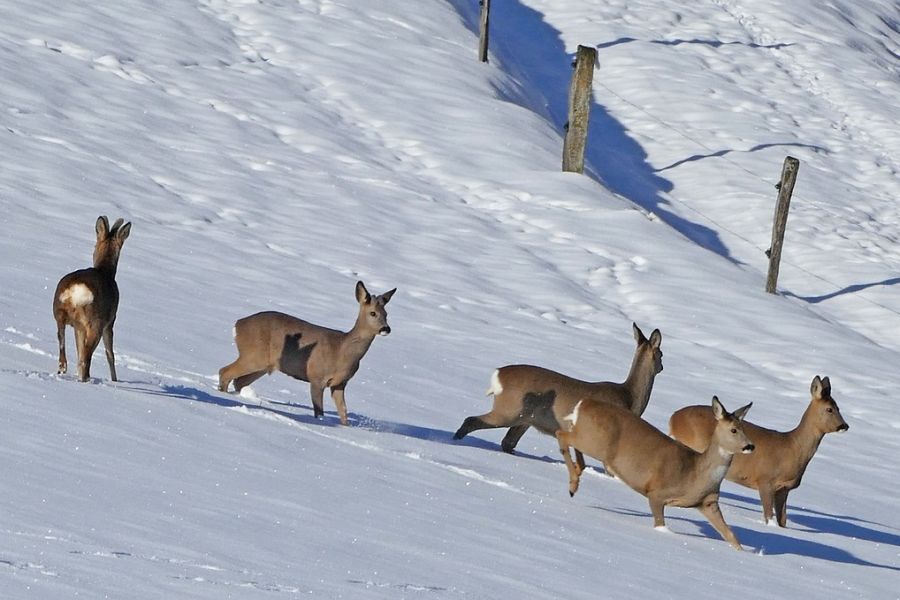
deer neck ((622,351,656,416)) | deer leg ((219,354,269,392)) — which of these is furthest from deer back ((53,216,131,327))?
deer neck ((622,351,656,416))

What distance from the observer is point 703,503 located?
9.31m

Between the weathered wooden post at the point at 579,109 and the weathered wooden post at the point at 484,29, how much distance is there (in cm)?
443

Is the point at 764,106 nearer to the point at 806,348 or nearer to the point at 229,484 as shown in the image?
the point at 806,348

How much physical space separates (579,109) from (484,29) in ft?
15.8

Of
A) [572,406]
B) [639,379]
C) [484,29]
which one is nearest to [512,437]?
[572,406]

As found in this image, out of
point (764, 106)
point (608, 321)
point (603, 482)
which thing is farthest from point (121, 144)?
point (764, 106)

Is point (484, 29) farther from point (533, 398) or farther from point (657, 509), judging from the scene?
point (657, 509)

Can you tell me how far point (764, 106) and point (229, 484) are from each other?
28537 millimetres

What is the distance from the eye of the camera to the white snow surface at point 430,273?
7164mm

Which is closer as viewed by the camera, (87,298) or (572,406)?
(87,298)

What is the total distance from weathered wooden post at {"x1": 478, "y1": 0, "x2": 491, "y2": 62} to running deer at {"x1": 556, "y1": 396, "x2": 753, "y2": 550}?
21.1 metres

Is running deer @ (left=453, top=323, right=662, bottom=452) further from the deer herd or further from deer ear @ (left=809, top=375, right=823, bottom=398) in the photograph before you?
deer ear @ (left=809, top=375, right=823, bottom=398)

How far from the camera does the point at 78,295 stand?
970cm

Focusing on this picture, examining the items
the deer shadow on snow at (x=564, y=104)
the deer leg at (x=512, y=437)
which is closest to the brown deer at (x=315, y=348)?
the deer leg at (x=512, y=437)
